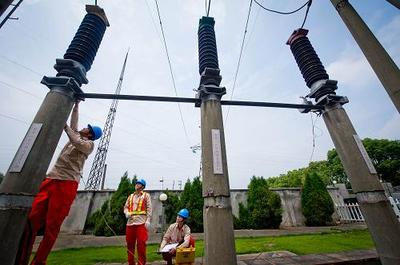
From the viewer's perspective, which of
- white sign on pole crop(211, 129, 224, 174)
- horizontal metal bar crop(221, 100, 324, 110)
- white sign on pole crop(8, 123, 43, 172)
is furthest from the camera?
horizontal metal bar crop(221, 100, 324, 110)

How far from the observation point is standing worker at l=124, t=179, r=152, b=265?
429cm

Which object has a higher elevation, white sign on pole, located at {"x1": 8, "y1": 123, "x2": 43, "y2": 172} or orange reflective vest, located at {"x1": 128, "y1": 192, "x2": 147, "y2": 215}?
white sign on pole, located at {"x1": 8, "y1": 123, "x2": 43, "y2": 172}

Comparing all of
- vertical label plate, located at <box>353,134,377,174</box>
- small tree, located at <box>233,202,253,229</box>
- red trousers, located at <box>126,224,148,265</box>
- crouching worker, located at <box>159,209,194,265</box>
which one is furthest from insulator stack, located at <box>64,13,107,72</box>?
small tree, located at <box>233,202,253,229</box>

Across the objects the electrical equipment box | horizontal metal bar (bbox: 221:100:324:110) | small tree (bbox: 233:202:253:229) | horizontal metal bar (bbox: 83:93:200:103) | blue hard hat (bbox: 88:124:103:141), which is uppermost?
horizontal metal bar (bbox: 221:100:324:110)

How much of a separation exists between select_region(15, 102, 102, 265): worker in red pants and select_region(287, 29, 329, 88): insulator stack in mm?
5259

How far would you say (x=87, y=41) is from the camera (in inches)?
150

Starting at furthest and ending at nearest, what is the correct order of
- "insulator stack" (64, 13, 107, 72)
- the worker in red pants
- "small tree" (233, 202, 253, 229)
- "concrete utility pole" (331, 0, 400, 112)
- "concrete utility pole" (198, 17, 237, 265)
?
"small tree" (233, 202, 253, 229)
"insulator stack" (64, 13, 107, 72)
"concrete utility pole" (331, 0, 400, 112)
the worker in red pants
"concrete utility pole" (198, 17, 237, 265)

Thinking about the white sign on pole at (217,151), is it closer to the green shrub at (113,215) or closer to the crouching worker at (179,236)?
the crouching worker at (179,236)

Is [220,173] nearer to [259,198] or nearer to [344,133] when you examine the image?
[344,133]

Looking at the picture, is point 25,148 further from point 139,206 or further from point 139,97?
point 139,206

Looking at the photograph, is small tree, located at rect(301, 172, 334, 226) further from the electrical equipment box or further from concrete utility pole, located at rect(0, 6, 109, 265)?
concrete utility pole, located at rect(0, 6, 109, 265)

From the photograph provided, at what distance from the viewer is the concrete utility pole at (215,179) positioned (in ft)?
8.80

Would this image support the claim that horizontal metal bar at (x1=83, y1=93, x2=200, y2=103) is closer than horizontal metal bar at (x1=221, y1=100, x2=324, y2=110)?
Yes

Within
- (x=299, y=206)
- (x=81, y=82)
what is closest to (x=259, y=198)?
(x=299, y=206)
